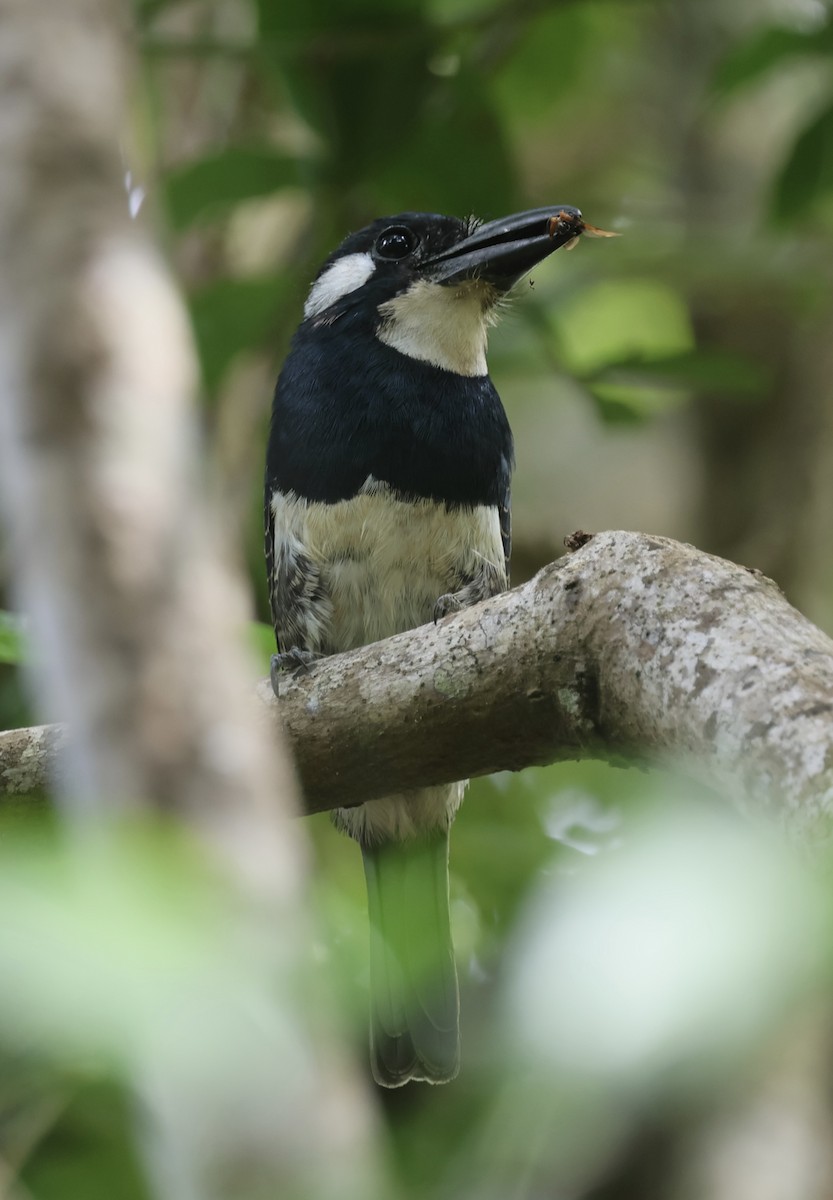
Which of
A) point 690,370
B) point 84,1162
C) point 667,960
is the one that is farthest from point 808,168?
point 667,960

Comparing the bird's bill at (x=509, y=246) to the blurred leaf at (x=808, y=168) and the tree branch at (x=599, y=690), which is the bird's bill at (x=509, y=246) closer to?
the blurred leaf at (x=808, y=168)

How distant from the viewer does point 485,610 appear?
1.70 metres

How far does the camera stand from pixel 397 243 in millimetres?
2855

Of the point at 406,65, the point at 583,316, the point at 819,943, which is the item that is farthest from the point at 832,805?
the point at 583,316

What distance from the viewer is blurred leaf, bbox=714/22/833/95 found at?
290cm

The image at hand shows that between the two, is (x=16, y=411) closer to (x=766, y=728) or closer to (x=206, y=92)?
(x=766, y=728)

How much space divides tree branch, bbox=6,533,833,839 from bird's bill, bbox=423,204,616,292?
929mm

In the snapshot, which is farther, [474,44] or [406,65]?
[474,44]

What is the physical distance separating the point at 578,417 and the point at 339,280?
63.2 inches

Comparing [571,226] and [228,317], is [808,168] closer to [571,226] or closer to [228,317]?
[571,226]

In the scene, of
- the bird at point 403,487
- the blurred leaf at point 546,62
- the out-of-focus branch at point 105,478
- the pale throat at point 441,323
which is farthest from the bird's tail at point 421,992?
the blurred leaf at point 546,62

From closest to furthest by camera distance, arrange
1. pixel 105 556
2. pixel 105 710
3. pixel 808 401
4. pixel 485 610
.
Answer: pixel 105 710 < pixel 105 556 < pixel 485 610 < pixel 808 401

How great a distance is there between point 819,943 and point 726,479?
354 centimetres

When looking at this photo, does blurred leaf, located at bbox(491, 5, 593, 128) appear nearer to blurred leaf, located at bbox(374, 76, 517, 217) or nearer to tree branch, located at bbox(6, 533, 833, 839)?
blurred leaf, located at bbox(374, 76, 517, 217)
